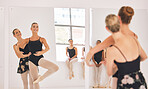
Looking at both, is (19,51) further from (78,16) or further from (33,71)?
(78,16)

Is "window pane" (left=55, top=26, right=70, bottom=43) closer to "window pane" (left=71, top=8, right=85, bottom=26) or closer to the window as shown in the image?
the window

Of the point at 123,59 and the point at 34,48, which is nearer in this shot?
the point at 123,59

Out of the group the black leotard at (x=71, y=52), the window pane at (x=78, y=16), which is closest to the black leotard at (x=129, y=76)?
the black leotard at (x=71, y=52)

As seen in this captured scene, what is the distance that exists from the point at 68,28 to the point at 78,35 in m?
0.24

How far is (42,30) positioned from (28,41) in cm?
36

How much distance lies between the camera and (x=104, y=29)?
386 cm

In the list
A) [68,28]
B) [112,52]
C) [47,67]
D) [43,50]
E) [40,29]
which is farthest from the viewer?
[68,28]

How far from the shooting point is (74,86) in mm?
3861

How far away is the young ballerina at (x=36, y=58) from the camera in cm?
347

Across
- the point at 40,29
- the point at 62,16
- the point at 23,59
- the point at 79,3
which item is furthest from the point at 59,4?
the point at 23,59

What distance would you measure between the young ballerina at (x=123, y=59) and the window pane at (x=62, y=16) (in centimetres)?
180

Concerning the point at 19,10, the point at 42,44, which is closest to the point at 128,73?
the point at 42,44

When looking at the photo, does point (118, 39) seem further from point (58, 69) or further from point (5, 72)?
point (5, 72)

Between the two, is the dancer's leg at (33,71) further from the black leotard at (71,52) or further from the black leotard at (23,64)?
the black leotard at (71,52)
